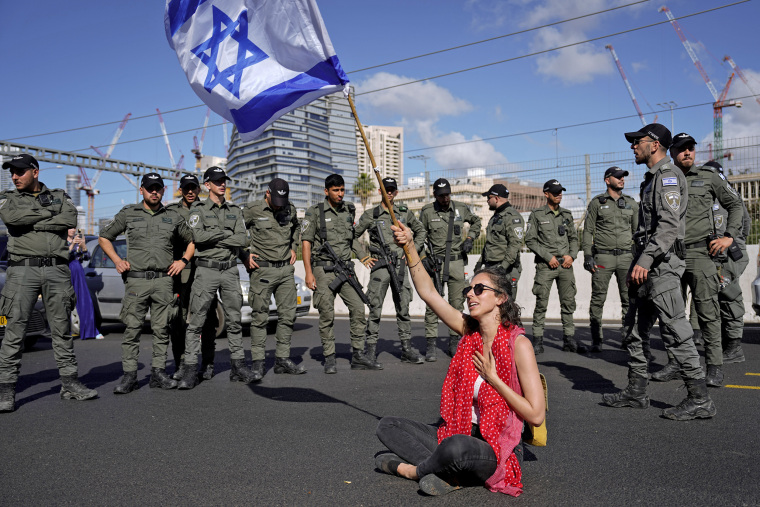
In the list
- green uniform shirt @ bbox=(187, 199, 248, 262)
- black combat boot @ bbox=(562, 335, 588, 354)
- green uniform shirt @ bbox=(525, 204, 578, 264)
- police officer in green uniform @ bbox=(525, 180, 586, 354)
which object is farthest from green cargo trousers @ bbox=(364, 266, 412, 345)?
black combat boot @ bbox=(562, 335, 588, 354)

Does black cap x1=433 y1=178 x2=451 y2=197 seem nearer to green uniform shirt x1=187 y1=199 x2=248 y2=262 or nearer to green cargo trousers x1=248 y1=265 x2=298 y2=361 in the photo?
green cargo trousers x1=248 y1=265 x2=298 y2=361

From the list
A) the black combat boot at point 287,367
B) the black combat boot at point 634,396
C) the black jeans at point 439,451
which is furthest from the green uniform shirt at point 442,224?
the black jeans at point 439,451

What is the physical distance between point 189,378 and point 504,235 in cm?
455

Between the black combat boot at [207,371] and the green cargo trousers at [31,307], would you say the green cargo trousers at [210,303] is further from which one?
the green cargo trousers at [31,307]

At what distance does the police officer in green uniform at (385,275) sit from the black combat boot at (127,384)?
8.81 ft

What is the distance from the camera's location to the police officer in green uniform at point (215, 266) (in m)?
6.72

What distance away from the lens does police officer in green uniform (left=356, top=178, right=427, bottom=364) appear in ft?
25.5

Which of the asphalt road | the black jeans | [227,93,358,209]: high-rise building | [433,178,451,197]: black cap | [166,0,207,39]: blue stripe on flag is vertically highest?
[227,93,358,209]: high-rise building

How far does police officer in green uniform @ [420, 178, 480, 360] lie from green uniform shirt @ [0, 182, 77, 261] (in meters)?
4.40

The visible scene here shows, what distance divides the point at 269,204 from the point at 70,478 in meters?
4.00

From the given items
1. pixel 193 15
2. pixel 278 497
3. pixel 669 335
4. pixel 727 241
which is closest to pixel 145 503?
pixel 278 497

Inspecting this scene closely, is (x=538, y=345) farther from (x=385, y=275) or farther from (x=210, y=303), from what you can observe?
(x=210, y=303)

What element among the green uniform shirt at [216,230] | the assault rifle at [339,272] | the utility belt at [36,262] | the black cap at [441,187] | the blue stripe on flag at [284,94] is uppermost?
the blue stripe on flag at [284,94]

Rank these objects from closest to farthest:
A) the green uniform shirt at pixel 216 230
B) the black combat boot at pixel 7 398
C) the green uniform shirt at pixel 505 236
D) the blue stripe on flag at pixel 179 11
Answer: the blue stripe on flag at pixel 179 11, the black combat boot at pixel 7 398, the green uniform shirt at pixel 216 230, the green uniform shirt at pixel 505 236
